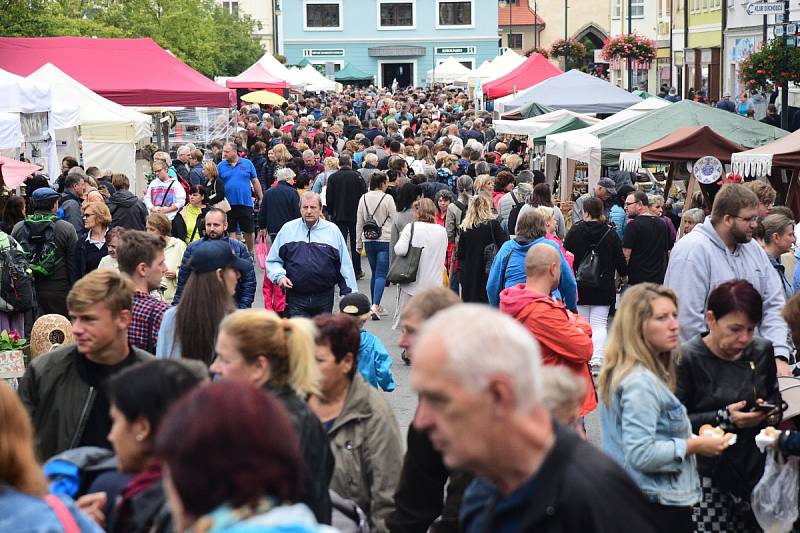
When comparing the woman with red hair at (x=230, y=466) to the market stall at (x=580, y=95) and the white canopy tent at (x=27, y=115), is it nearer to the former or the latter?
the white canopy tent at (x=27, y=115)

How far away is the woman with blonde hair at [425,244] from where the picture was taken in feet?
39.4

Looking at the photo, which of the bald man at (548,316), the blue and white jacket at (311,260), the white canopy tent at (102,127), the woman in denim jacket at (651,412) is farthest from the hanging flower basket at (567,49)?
the woman in denim jacket at (651,412)

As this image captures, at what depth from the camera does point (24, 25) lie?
1000 inches

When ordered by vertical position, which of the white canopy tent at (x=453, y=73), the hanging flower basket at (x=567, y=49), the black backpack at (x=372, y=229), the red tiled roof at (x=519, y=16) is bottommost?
the black backpack at (x=372, y=229)

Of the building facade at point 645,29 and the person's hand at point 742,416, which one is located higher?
the building facade at point 645,29

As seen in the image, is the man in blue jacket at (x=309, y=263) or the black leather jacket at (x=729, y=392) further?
the man in blue jacket at (x=309, y=263)

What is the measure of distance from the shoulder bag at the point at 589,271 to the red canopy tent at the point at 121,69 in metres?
12.6

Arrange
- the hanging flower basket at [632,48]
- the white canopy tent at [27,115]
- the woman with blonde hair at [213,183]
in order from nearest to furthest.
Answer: the white canopy tent at [27,115] < the woman with blonde hair at [213,183] < the hanging flower basket at [632,48]

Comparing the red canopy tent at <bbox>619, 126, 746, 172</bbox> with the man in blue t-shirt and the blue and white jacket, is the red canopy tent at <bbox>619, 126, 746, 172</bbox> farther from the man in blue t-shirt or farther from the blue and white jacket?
the blue and white jacket

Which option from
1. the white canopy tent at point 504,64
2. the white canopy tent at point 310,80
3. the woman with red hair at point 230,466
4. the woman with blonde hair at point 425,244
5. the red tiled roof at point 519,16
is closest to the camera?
the woman with red hair at point 230,466

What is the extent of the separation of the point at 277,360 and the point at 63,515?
1157 millimetres

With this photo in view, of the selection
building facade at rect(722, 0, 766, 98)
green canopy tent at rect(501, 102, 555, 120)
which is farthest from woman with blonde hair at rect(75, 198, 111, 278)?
building facade at rect(722, 0, 766, 98)

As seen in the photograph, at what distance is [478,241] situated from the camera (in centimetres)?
1187

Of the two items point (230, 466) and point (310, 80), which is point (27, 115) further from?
point (310, 80)
